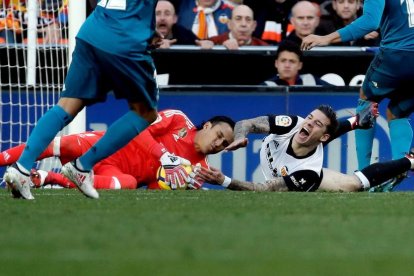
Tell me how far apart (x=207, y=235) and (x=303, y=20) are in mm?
7680

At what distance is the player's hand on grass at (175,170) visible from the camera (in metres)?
10.4

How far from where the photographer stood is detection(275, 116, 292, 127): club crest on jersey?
33.7ft

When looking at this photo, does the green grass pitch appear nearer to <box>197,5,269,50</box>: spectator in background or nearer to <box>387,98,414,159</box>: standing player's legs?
<box>387,98,414,159</box>: standing player's legs

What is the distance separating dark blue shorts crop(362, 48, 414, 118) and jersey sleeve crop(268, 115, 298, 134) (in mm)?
743

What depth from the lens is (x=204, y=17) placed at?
44.8 feet

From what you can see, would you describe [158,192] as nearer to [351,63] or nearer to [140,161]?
[140,161]

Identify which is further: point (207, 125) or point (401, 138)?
point (207, 125)

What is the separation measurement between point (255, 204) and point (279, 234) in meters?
1.92

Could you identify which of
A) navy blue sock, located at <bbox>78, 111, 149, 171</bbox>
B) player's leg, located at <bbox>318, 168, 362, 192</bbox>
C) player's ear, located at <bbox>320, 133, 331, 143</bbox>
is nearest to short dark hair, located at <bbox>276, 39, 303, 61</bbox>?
player's ear, located at <bbox>320, 133, 331, 143</bbox>

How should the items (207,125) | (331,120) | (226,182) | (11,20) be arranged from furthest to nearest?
(11,20) < (207,125) < (331,120) < (226,182)

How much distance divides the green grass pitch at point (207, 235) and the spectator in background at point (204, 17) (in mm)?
4987

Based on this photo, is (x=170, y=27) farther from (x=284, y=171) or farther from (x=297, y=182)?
(x=297, y=182)

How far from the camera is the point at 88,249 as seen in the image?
5414 millimetres

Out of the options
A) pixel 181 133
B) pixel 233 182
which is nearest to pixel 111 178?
pixel 181 133
